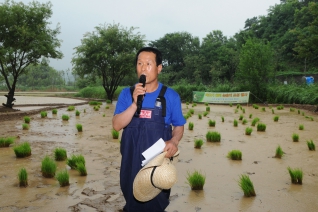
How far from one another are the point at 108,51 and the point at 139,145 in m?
21.8

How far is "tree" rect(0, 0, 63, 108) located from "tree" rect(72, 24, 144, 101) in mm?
7231

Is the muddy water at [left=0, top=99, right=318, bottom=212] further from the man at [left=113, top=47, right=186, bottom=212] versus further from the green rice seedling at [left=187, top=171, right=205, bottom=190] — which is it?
the man at [left=113, top=47, right=186, bottom=212]

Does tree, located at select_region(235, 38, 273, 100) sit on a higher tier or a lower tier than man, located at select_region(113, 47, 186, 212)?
higher

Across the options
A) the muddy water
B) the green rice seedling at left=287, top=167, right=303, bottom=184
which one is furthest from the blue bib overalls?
the green rice seedling at left=287, top=167, right=303, bottom=184

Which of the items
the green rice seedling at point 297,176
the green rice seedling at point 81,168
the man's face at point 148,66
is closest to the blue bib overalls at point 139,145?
the man's face at point 148,66

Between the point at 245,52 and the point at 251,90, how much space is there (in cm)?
291

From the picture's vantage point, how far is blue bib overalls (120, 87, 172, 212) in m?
2.02

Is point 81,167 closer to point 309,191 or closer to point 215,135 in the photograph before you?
point 309,191

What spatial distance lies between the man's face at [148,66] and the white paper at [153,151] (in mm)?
481

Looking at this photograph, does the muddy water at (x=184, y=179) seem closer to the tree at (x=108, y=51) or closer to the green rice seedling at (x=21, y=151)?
the green rice seedling at (x=21, y=151)

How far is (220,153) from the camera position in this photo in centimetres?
573

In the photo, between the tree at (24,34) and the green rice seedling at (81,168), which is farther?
the tree at (24,34)

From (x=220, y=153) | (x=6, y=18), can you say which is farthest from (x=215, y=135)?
(x=6, y=18)

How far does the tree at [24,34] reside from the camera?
13852 mm
